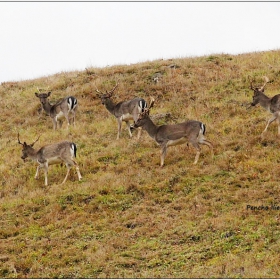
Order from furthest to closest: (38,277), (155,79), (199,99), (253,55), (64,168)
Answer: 1. (253,55)
2. (155,79)
3. (199,99)
4. (64,168)
5. (38,277)

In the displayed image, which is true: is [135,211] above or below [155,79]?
below

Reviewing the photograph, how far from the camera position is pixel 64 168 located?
17969 mm

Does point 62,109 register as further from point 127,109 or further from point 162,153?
point 162,153

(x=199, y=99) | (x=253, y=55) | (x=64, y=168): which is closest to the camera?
(x=64, y=168)

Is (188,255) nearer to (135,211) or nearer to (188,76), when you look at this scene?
(135,211)

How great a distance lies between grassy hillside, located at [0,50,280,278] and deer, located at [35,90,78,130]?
0.54m

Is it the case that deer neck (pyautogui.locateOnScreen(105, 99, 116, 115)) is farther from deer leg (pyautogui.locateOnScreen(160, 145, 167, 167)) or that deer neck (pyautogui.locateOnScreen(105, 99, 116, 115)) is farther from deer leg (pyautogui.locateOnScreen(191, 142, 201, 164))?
deer leg (pyautogui.locateOnScreen(191, 142, 201, 164))

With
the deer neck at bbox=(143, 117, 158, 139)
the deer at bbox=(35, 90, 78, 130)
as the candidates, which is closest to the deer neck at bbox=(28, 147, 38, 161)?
the deer neck at bbox=(143, 117, 158, 139)

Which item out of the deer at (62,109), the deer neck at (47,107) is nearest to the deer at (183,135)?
the deer at (62,109)

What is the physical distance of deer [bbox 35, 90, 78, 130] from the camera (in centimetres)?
2248

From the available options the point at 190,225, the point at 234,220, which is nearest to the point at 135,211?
the point at 190,225

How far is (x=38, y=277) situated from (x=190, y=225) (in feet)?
12.2

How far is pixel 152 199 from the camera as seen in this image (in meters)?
14.5

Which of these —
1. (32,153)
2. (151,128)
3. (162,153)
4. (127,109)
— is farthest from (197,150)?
(32,153)
